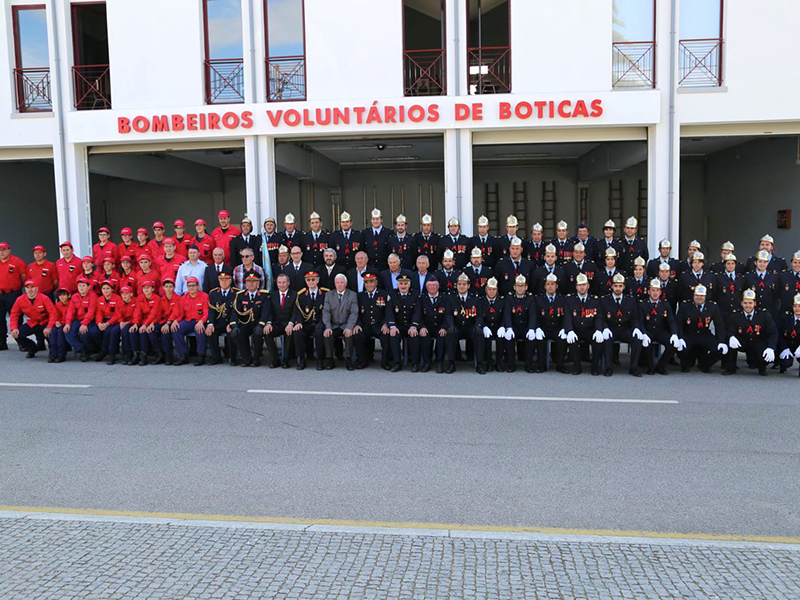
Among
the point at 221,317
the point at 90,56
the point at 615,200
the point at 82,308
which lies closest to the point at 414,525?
the point at 221,317

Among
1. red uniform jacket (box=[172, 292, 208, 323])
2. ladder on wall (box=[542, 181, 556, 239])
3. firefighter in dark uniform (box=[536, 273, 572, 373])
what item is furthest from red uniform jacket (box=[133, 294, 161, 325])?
ladder on wall (box=[542, 181, 556, 239])

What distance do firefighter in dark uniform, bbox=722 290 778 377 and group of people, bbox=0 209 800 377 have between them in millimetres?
22

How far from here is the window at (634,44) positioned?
623 inches

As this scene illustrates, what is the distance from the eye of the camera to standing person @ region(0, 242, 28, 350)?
14.3m

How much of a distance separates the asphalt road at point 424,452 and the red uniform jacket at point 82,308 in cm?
265

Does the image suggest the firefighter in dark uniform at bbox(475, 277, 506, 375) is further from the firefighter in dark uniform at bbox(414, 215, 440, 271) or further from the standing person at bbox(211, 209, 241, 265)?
the standing person at bbox(211, 209, 241, 265)

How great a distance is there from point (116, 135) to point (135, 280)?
5.11m

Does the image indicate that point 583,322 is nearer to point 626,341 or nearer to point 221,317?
point 626,341

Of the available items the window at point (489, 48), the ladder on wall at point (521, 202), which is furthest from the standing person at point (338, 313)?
the ladder on wall at point (521, 202)

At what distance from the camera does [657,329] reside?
11.6m

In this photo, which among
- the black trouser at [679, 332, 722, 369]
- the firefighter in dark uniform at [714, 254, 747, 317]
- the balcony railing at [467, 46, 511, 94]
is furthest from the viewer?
the balcony railing at [467, 46, 511, 94]

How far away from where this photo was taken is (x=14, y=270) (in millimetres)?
14578

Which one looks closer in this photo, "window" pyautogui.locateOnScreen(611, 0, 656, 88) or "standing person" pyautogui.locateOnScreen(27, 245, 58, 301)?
"standing person" pyautogui.locateOnScreen(27, 245, 58, 301)

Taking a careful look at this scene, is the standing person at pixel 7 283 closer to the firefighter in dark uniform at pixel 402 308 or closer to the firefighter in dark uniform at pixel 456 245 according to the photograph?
the firefighter in dark uniform at pixel 402 308
